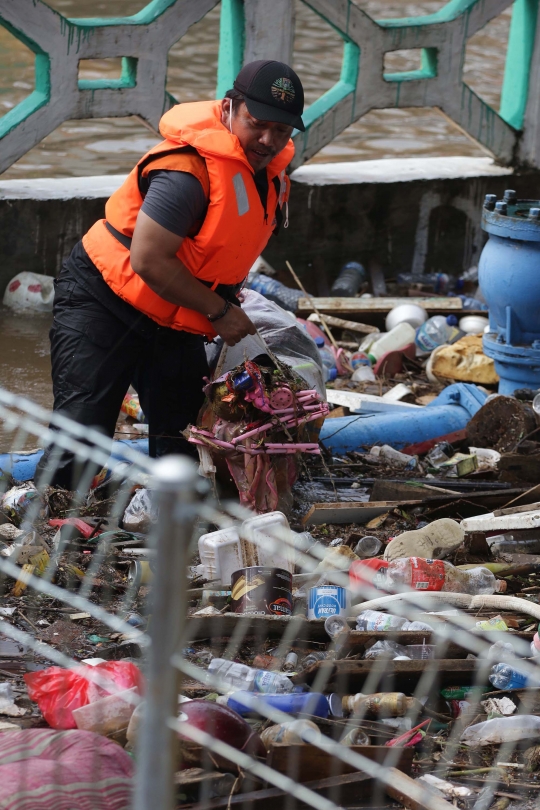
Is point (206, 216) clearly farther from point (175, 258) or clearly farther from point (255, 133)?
point (255, 133)

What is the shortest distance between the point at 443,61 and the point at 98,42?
252 cm

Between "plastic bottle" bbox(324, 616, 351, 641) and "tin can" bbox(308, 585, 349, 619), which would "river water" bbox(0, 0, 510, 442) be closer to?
"tin can" bbox(308, 585, 349, 619)

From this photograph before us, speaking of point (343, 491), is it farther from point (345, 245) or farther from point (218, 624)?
point (345, 245)

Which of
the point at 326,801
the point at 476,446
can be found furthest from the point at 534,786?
the point at 476,446

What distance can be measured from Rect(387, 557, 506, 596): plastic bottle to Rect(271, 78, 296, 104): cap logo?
1.77 meters

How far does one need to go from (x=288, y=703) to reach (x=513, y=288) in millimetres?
3325

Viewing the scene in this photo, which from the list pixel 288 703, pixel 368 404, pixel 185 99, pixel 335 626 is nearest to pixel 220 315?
pixel 335 626

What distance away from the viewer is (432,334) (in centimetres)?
671

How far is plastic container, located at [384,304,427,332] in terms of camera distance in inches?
273

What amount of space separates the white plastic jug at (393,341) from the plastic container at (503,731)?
3.90 m

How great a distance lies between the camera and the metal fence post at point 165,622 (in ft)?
4.06

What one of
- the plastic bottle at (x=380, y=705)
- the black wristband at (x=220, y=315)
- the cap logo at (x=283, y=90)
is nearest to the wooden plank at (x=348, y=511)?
the black wristband at (x=220, y=315)

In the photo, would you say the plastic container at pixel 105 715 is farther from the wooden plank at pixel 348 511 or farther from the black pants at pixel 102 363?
the wooden plank at pixel 348 511

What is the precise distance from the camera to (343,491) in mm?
4926
